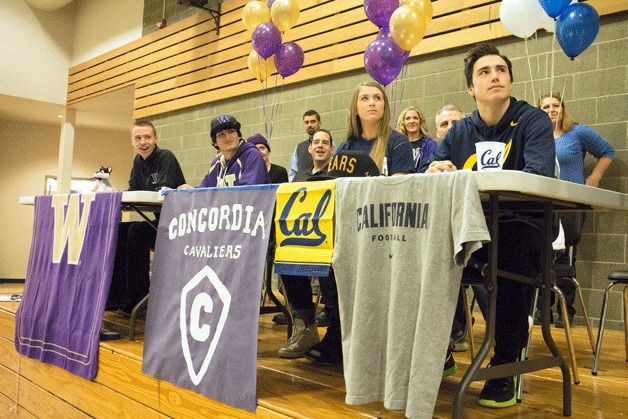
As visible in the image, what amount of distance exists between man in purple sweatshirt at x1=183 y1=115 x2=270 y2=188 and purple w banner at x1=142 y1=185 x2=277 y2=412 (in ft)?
2.98

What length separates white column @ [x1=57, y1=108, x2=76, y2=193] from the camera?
9.59 metres

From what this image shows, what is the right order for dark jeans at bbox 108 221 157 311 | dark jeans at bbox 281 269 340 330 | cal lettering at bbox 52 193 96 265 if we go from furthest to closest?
dark jeans at bbox 108 221 157 311 < cal lettering at bbox 52 193 96 265 < dark jeans at bbox 281 269 340 330

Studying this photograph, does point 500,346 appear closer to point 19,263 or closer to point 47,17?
point 47,17

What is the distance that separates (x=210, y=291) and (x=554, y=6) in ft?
7.63

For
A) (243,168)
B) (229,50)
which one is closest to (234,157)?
(243,168)

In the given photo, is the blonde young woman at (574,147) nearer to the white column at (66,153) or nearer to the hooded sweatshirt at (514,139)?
the hooded sweatshirt at (514,139)

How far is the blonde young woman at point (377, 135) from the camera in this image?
2438mm

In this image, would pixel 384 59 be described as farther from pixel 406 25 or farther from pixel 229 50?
pixel 229 50

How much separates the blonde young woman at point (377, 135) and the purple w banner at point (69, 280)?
3.45ft

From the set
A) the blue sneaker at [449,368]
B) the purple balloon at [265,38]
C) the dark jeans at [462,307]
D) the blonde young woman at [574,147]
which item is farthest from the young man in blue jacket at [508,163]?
the purple balloon at [265,38]

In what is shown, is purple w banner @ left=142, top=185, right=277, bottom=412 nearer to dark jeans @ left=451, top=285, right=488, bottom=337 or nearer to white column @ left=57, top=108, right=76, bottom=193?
dark jeans @ left=451, top=285, right=488, bottom=337

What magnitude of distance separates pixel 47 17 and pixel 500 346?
948 centimetres

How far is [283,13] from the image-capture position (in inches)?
178

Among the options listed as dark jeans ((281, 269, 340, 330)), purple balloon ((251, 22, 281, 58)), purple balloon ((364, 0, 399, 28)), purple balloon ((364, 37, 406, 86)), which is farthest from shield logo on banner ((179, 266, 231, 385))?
purple balloon ((251, 22, 281, 58))
